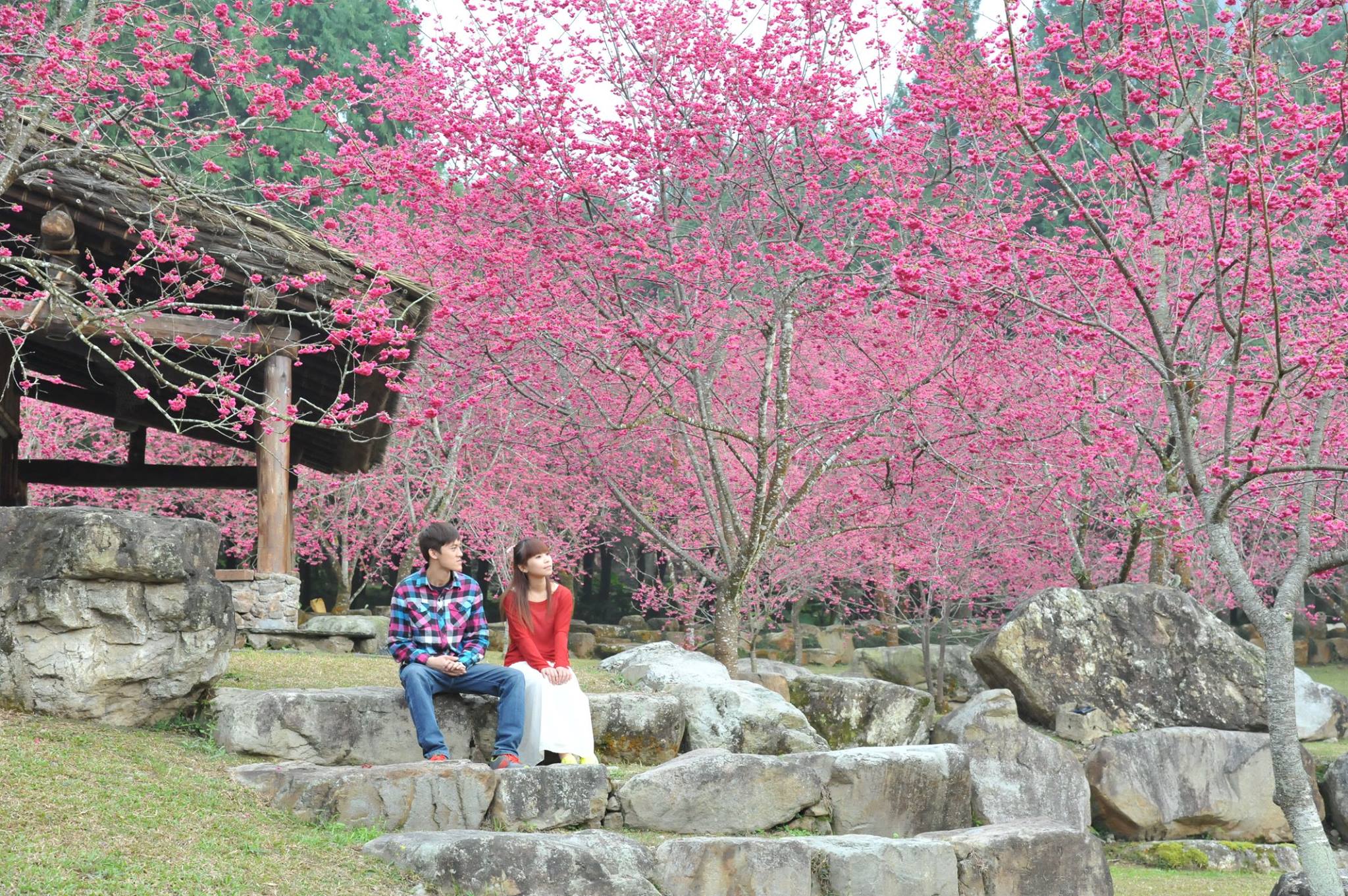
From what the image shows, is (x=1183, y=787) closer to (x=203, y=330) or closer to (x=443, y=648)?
(x=443, y=648)

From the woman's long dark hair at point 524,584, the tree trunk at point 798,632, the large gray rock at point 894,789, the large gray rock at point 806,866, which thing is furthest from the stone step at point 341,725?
the tree trunk at point 798,632

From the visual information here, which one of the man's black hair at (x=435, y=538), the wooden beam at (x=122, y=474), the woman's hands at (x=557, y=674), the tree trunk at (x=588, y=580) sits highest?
the wooden beam at (x=122, y=474)

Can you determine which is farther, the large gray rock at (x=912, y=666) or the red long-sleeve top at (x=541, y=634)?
the large gray rock at (x=912, y=666)

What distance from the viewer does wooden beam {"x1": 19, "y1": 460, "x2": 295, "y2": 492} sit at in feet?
42.2

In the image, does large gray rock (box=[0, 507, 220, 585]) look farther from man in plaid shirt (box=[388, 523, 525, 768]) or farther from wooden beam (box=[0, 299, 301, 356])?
wooden beam (box=[0, 299, 301, 356])

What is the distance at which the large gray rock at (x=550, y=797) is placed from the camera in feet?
19.0

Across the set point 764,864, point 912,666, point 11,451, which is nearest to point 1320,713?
point 912,666

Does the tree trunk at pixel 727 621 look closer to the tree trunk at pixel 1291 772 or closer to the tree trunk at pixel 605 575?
the tree trunk at pixel 1291 772

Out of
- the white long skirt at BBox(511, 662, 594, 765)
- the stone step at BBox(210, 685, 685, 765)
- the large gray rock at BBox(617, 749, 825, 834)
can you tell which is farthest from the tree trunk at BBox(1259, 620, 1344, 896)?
the stone step at BBox(210, 685, 685, 765)

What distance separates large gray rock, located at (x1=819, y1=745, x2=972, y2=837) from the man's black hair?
250 cm

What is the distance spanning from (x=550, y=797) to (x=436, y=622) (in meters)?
1.14

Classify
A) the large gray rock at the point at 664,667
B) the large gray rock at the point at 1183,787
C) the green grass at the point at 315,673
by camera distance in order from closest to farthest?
the green grass at the point at 315,673
the large gray rock at the point at 664,667
the large gray rock at the point at 1183,787

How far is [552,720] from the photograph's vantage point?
6336 mm

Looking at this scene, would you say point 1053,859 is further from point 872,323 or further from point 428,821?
point 872,323
